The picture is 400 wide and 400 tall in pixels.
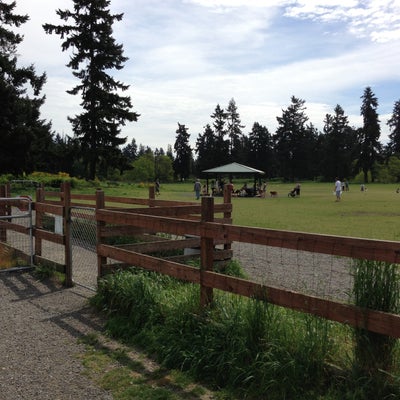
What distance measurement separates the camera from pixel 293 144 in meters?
116

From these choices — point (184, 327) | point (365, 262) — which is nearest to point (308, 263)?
point (184, 327)

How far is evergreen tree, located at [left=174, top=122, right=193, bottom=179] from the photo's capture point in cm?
12525

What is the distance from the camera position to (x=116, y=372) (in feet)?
13.4

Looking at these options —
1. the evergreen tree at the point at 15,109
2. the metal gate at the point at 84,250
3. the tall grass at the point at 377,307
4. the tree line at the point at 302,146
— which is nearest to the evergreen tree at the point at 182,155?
the tree line at the point at 302,146

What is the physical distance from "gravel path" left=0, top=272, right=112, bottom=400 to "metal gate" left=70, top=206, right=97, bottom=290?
1.75 feet

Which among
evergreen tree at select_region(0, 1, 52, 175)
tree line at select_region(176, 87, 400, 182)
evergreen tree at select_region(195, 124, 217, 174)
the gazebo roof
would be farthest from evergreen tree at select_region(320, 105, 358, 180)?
evergreen tree at select_region(0, 1, 52, 175)

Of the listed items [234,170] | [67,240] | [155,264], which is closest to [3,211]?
[67,240]

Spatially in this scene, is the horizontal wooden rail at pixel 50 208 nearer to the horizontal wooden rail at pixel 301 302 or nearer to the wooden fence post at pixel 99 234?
the wooden fence post at pixel 99 234

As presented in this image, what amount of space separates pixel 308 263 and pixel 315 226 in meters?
7.30

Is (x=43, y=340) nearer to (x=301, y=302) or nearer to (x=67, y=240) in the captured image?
(x=67, y=240)

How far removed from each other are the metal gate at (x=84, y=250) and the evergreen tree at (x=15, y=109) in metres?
22.7

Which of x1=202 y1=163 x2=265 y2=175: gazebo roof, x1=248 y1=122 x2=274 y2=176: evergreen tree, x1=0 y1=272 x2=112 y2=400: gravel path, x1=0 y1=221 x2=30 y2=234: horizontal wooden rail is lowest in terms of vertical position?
x1=0 y1=272 x2=112 y2=400: gravel path

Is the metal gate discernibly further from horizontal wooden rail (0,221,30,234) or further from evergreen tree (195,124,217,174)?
evergreen tree (195,124,217,174)

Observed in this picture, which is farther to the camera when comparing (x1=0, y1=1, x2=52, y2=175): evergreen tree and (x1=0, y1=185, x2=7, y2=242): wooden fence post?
(x1=0, y1=1, x2=52, y2=175): evergreen tree
